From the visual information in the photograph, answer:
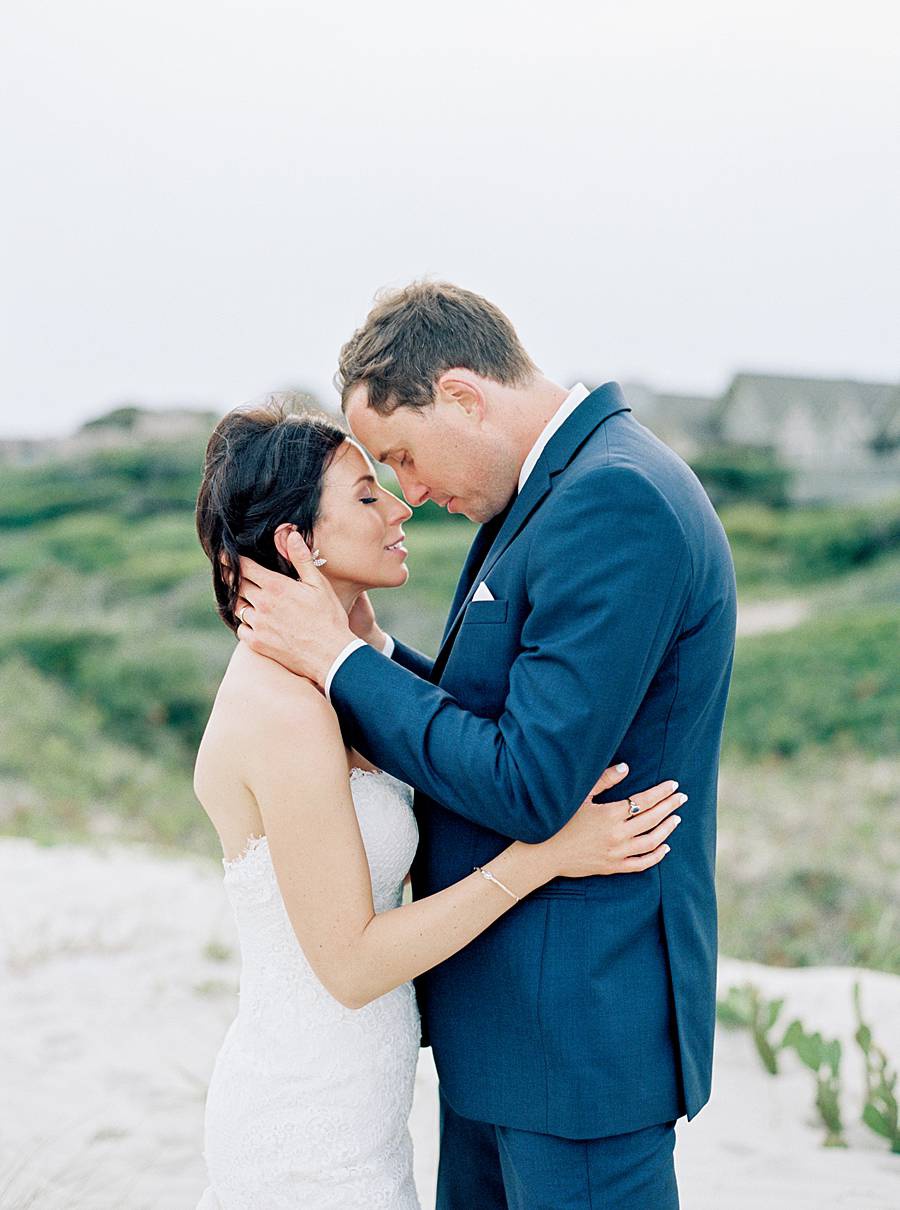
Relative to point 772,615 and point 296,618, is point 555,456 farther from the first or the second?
point 772,615

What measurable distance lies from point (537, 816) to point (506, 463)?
0.75m

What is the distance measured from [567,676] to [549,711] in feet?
0.20

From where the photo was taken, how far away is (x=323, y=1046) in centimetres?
234

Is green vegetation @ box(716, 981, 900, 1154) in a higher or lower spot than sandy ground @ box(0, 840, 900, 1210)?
higher

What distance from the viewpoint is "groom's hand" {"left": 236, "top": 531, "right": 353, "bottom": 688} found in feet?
7.04

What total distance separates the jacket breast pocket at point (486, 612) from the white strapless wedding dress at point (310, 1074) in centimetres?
49

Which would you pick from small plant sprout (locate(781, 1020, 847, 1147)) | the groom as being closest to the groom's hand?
the groom

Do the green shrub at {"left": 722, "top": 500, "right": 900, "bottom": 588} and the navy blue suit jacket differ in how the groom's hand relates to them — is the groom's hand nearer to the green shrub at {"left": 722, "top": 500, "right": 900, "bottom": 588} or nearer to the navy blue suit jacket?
the navy blue suit jacket

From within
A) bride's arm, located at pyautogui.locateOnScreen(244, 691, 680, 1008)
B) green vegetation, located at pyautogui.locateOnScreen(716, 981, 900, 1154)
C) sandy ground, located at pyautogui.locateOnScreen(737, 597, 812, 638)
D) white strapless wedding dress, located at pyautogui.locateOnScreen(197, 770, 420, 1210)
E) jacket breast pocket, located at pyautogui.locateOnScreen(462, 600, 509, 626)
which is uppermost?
jacket breast pocket, located at pyautogui.locateOnScreen(462, 600, 509, 626)

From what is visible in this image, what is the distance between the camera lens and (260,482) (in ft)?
7.52

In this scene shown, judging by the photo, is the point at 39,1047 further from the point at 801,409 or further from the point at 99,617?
the point at 801,409

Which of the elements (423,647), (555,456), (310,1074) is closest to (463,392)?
(555,456)

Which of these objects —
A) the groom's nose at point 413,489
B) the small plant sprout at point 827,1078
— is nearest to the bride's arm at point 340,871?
the groom's nose at point 413,489

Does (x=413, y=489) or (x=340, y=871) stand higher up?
(x=413, y=489)
